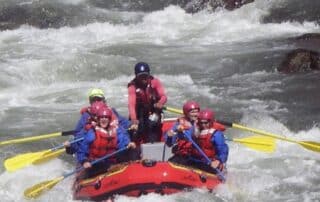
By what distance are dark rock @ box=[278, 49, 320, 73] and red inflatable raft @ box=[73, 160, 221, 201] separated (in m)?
6.73

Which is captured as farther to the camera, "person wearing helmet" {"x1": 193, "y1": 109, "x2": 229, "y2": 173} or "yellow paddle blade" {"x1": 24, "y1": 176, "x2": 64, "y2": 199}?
"yellow paddle blade" {"x1": 24, "y1": 176, "x2": 64, "y2": 199}

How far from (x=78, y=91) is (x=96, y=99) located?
501 centimetres

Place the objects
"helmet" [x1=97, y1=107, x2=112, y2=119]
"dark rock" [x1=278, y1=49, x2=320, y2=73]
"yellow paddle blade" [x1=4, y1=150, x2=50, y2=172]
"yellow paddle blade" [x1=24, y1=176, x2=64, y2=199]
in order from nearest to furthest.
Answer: "helmet" [x1=97, y1=107, x2=112, y2=119] < "yellow paddle blade" [x1=24, y1=176, x2=64, y2=199] < "yellow paddle blade" [x1=4, y1=150, x2=50, y2=172] < "dark rock" [x1=278, y1=49, x2=320, y2=73]

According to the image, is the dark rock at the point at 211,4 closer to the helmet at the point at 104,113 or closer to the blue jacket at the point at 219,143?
the blue jacket at the point at 219,143

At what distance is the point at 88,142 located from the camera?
322 inches

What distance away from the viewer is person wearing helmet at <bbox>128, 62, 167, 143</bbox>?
900 cm

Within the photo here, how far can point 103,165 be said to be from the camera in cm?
832

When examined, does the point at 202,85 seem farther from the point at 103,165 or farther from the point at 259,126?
the point at 103,165

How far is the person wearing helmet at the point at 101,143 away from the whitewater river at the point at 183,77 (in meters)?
0.55

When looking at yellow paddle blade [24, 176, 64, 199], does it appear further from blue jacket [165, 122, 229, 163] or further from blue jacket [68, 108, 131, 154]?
blue jacket [165, 122, 229, 163]

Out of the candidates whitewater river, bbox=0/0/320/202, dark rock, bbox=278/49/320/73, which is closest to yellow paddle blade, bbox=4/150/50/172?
whitewater river, bbox=0/0/320/202

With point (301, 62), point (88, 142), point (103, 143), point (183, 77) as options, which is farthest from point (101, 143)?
point (301, 62)

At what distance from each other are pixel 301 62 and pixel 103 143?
23.0 feet

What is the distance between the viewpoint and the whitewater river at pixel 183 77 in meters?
9.35
